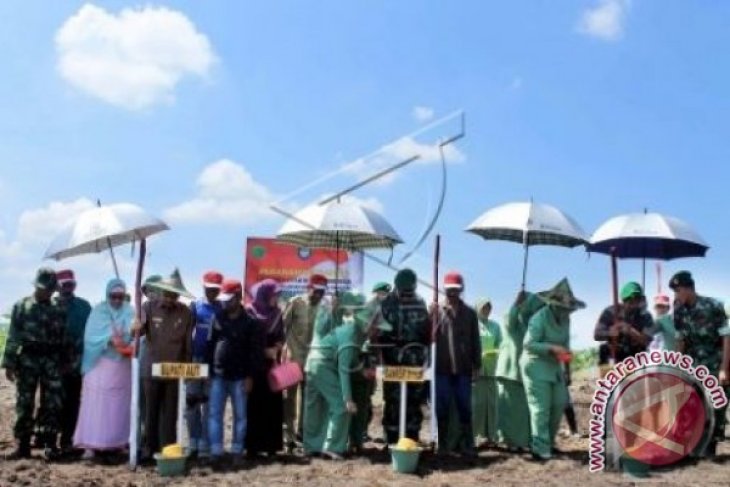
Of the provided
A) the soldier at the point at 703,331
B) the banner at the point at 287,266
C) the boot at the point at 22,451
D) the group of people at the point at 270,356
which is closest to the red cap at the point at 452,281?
the group of people at the point at 270,356

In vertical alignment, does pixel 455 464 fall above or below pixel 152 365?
below

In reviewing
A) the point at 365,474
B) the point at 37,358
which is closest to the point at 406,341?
A: the point at 365,474

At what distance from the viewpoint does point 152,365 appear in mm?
8617

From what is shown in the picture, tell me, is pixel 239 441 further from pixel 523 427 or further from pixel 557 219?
pixel 557 219

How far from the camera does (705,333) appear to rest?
9391mm

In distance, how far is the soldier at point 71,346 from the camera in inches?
370

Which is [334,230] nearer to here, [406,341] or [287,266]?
[406,341]

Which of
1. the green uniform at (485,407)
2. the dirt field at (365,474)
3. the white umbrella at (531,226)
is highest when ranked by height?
the white umbrella at (531,226)

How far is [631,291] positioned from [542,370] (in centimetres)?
121

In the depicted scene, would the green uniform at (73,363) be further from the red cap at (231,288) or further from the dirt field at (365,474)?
the red cap at (231,288)

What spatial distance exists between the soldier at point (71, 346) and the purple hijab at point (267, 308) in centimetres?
171

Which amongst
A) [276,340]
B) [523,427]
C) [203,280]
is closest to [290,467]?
[276,340]

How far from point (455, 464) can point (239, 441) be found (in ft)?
6.79

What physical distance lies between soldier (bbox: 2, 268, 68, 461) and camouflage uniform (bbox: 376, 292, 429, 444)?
3166mm
